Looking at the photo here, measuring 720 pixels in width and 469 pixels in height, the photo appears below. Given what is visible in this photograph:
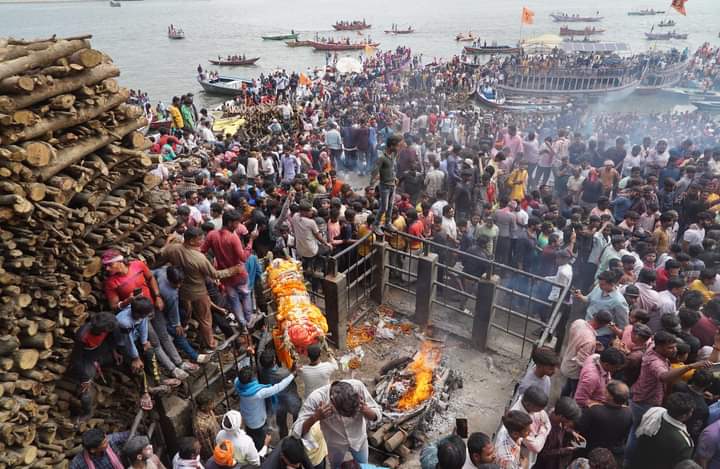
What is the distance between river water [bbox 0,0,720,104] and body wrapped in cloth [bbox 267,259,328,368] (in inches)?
1429

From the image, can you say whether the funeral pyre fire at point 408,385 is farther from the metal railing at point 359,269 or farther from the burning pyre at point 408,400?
the metal railing at point 359,269

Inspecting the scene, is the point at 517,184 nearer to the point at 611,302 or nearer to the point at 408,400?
the point at 611,302

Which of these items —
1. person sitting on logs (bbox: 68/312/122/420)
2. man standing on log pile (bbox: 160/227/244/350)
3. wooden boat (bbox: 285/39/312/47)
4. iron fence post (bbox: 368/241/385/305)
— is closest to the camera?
person sitting on logs (bbox: 68/312/122/420)

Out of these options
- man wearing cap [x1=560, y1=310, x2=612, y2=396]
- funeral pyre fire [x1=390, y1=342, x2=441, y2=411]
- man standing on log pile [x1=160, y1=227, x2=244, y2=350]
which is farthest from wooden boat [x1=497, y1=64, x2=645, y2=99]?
man standing on log pile [x1=160, y1=227, x2=244, y2=350]

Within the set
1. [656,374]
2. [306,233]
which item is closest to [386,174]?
[306,233]

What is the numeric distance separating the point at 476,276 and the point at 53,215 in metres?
6.20

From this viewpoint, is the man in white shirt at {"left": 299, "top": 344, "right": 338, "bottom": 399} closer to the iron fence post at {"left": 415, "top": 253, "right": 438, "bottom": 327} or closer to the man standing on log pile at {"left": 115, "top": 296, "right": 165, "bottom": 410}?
the man standing on log pile at {"left": 115, "top": 296, "right": 165, "bottom": 410}

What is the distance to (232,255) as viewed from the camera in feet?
22.6

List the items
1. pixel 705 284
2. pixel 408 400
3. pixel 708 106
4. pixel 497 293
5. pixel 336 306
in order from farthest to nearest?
pixel 708 106 < pixel 497 293 < pixel 336 306 < pixel 705 284 < pixel 408 400

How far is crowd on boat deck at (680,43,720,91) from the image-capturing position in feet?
126

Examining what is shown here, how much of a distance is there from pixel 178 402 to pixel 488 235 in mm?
5675

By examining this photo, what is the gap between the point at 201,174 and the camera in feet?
37.9

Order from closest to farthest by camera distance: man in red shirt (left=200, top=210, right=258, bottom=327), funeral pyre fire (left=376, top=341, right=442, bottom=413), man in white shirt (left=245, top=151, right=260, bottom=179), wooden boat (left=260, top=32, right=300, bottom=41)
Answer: funeral pyre fire (left=376, top=341, right=442, bottom=413) < man in red shirt (left=200, top=210, right=258, bottom=327) < man in white shirt (left=245, top=151, right=260, bottom=179) < wooden boat (left=260, top=32, right=300, bottom=41)

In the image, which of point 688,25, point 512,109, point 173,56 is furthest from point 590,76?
point 688,25
